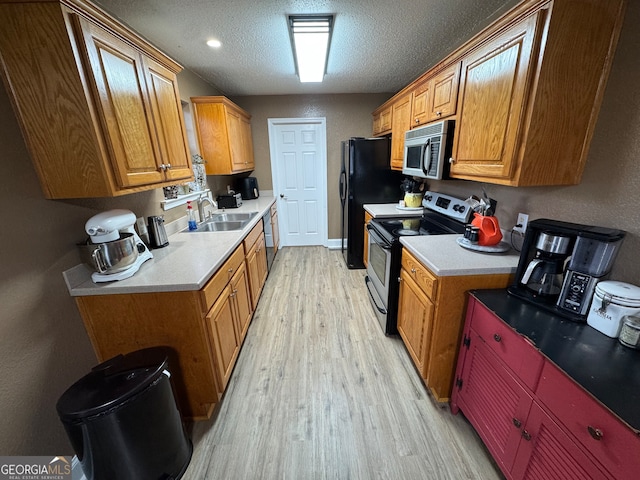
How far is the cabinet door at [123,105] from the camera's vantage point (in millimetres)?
1135

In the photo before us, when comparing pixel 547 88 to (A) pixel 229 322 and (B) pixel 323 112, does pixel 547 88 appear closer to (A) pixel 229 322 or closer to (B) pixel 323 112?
(A) pixel 229 322

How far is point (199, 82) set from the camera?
2924 mm

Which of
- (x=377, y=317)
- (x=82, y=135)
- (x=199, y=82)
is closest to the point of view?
(x=82, y=135)

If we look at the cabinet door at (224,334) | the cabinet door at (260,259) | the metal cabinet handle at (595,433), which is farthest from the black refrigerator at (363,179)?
the metal cabinet handle at (595,433)

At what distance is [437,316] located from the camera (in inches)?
56.2

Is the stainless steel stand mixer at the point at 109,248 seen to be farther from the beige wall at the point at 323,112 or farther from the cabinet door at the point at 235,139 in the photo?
the beige wall at the point at 323,112

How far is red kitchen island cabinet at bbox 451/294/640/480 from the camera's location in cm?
71

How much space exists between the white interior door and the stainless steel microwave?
78.3 inches

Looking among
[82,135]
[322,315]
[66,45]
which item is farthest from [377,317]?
[66,45]

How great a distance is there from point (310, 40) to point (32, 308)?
7.85 feet

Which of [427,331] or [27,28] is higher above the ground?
[27,28]

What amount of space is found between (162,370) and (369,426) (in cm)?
117

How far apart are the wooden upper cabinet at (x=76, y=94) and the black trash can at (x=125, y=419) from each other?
0.83 m

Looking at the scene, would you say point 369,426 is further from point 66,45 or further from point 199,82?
point 199,82
